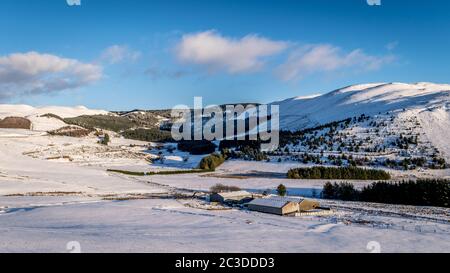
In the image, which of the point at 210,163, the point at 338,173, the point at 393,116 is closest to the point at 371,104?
the point at 393,116

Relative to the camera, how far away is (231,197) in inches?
2083

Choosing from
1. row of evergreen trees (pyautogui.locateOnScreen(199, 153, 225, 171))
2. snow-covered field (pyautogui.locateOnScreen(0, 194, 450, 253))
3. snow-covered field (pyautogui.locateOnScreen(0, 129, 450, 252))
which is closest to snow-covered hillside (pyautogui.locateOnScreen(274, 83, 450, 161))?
row of evergreen trees (pyautogui.locateOnScreen(199, 153, 225, 171))

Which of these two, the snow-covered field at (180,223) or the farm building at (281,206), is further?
the farm building at (281,206)

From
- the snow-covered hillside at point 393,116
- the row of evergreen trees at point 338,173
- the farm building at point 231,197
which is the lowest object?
the farm building at point 231,197

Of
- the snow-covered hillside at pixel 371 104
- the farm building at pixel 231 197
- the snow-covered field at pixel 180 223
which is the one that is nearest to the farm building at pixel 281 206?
the snow-covered field at pixel 180 223

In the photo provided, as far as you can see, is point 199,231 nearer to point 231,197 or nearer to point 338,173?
point 231,197

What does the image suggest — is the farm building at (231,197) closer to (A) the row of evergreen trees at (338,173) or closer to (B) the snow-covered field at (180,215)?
(B) the snow-covered field at (180,215)

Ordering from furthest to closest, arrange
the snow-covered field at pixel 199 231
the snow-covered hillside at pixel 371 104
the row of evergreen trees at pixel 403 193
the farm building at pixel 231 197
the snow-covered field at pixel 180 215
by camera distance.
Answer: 1. the snow-covered hillside at pixel 371 104
2. the farm building at pixel 231 197
3. the row of evergreen trees at pixel 403 193
4. the snow-covered field at pixel 180 215
5. the snow-covered field at pixel 199 231

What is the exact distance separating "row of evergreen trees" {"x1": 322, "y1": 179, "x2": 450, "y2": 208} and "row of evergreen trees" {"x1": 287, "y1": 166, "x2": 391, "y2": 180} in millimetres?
16112

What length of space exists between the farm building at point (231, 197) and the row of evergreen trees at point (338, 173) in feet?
86.8

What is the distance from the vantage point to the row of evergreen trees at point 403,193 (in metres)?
51.9

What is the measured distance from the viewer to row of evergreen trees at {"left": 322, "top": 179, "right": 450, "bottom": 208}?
→ 51944mm

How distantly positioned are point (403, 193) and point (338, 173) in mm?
22691

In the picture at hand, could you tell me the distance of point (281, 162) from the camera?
92.2 m
